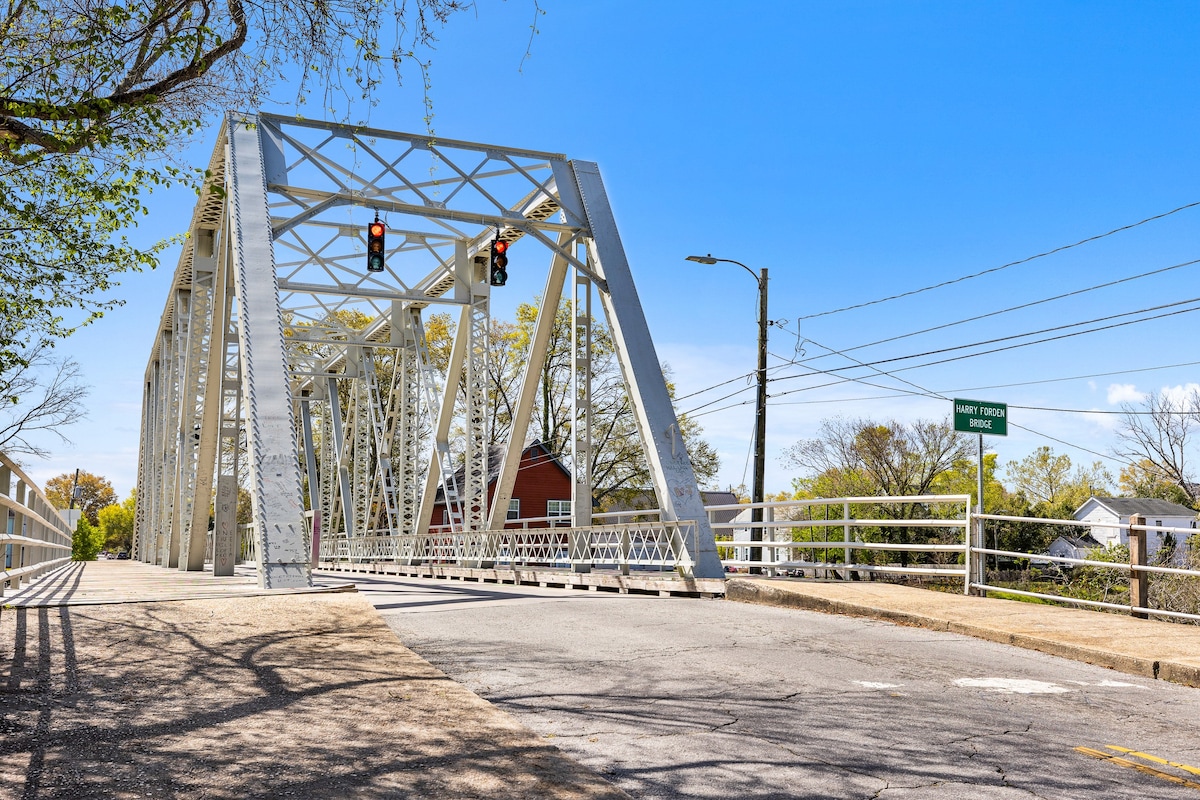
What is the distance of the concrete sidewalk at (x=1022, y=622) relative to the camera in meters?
8.17

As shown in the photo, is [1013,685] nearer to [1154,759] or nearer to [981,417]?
[1154,759]

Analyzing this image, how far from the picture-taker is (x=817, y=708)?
6066mm

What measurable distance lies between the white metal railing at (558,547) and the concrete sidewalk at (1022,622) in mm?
1492

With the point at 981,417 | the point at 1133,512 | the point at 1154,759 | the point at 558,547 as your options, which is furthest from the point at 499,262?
the point at 1133,512

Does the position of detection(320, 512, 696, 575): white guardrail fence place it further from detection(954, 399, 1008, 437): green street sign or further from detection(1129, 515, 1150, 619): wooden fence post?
detection(1129, 515, 1150, 619): wooden fence post

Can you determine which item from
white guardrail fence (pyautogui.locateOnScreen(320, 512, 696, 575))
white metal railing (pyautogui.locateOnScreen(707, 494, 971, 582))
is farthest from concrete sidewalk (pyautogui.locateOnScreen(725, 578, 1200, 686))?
white guardrail fence (pyautogui.locateOnScreen(320, 512, 696, 575))

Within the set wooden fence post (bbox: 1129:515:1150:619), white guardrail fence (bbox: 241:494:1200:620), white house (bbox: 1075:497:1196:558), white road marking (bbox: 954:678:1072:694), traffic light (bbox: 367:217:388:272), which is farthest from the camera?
white house (bbox: 1075:497:1196:558)

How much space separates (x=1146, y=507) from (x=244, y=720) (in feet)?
224

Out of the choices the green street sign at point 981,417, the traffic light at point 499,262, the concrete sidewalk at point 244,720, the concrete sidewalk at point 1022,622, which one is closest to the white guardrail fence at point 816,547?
the concrete sidewalk at point 1022,622

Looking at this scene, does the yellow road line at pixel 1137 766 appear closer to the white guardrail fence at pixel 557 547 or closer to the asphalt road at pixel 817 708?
the asphalt road at pixel 817 708

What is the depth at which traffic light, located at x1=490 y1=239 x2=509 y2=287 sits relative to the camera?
16.1 m

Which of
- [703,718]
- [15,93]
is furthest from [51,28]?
[703,718]

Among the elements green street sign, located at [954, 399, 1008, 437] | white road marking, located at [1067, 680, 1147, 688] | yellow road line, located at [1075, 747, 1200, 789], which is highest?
green street sign, located at [954, 399, 1008, 437]

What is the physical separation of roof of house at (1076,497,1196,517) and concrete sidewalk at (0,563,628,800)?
58.9 meters
